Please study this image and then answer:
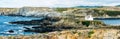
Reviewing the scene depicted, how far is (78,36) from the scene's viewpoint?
31.5m

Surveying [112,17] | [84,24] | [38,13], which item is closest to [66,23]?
[84,24]

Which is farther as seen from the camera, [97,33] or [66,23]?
[66,23]

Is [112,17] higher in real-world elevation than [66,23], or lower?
lower

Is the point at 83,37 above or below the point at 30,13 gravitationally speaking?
above

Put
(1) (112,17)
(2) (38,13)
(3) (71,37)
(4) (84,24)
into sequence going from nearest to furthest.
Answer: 1. (3) (71,37)
2. (4) (84,24)
3. (1) (112,17)
4. (2) (38,13)

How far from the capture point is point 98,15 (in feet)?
438

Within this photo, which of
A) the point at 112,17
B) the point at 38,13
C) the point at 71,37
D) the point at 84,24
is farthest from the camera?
the point at 38,13

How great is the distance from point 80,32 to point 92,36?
1.01 m

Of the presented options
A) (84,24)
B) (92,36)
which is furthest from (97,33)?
(84,24)

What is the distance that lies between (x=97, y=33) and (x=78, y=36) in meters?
1.26

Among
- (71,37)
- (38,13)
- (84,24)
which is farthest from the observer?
(38,13)

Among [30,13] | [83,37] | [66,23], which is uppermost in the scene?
[83,37]

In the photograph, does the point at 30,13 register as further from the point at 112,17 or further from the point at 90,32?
the point at 90,32

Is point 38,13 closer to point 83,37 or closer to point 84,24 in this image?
point 84,24
